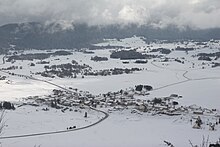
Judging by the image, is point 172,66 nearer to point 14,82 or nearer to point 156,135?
point 14,82

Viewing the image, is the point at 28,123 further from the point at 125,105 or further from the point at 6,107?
the point at 125,105

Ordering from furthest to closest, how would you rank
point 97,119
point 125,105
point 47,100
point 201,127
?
point 47,100
point 125,105
point 97,119
point 201,127

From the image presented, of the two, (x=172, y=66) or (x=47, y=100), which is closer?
(x=47, y=100)

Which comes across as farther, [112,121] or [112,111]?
[112,111]

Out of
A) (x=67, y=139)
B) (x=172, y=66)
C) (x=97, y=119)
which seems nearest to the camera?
(x=67, y=139)

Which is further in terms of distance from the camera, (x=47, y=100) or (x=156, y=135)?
(x=47, y=100)

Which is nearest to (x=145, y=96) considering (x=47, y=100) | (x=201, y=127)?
(x=47, y=100)

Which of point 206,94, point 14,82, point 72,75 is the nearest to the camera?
point 206,94

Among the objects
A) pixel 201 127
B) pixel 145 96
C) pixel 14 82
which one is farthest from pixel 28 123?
pixel 14 82

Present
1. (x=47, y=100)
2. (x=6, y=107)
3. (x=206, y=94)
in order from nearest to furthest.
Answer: (x=6, y=107)
(x=47, y=100)
(x=206, y=94)
